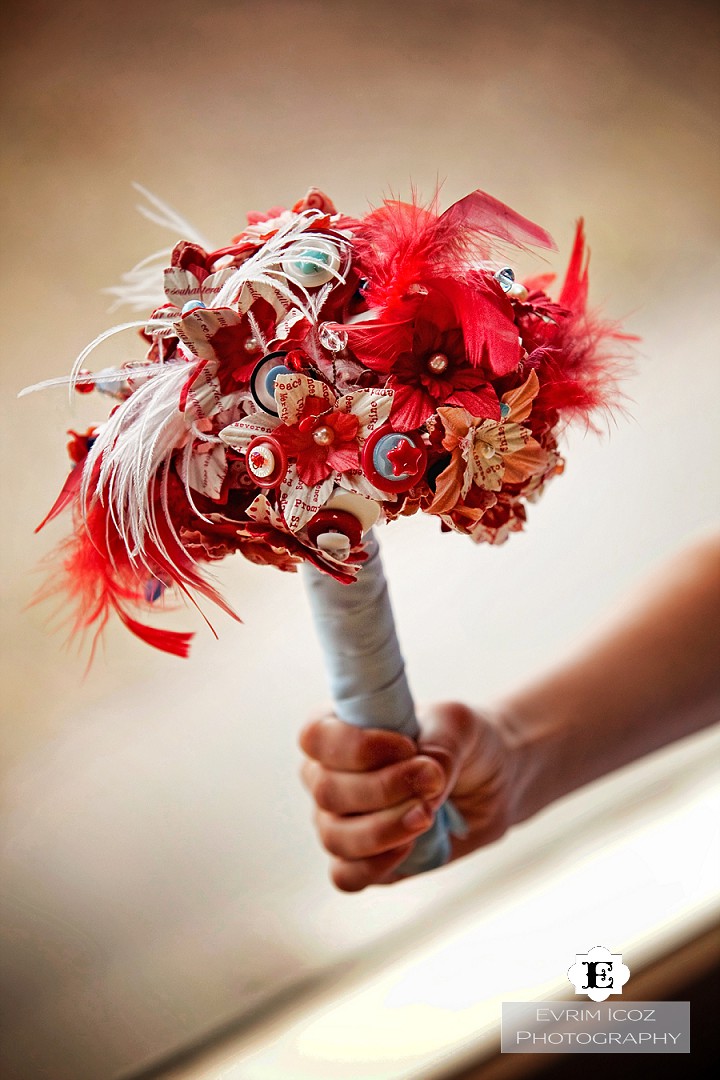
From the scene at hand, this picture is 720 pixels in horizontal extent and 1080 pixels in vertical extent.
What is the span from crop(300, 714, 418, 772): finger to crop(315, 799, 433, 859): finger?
0.12ft

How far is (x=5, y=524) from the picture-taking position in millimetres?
1106

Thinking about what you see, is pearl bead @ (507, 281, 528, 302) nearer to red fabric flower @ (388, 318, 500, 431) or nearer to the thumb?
red fabric flower @ (388, 318, 500, 431)

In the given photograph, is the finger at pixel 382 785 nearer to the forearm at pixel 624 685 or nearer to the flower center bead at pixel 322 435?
the forearm at pixel 624 685

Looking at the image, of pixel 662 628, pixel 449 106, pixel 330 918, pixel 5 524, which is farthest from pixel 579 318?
pixel 449 106

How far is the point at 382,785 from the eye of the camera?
0.70m

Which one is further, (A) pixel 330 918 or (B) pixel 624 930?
(A) pixel 330 918

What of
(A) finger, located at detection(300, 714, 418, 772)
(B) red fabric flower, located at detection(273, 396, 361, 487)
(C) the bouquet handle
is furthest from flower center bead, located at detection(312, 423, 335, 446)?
(A) finger, located at detection(300, 714, 418, 772)

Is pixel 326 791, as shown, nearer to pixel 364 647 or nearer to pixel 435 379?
pixel 364 647

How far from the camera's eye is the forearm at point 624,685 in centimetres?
82

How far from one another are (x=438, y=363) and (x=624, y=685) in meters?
0.41

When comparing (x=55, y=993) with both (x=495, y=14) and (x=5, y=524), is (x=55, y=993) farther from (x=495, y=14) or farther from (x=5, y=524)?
(x=495, y=14)

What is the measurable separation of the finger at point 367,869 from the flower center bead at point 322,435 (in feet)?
1.19

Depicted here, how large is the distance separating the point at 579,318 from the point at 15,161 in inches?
30.8

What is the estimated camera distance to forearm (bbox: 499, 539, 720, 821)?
→ 2.68 feet
